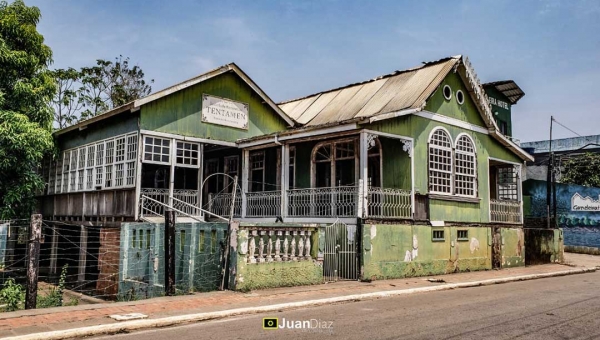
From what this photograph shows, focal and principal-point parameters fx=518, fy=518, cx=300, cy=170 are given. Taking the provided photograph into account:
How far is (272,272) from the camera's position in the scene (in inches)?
468

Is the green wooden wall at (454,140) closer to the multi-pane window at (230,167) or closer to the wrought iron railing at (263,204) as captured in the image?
the wrought iron railing at (263,204)

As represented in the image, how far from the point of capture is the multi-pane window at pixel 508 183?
21531 millimetres

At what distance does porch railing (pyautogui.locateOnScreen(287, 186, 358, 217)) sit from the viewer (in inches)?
602

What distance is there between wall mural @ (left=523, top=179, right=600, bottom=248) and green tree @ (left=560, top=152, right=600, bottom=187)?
5920 millimetres

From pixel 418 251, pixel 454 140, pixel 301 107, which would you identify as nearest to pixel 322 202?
pixel 418 251

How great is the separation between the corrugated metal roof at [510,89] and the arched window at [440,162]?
2125cm

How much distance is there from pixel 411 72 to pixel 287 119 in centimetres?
498

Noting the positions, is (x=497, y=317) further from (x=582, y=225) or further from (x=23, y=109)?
(x=582, y=225)

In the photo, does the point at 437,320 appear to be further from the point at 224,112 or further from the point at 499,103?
the point at 499,103

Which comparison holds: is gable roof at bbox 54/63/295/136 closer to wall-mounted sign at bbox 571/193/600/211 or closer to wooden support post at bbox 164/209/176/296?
wooden support post at bbox 164/209/176/296

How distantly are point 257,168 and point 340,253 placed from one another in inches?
269

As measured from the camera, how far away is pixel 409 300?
36.2ft

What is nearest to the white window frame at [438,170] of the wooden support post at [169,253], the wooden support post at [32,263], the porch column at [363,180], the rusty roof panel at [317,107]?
the porch column at [363,180]

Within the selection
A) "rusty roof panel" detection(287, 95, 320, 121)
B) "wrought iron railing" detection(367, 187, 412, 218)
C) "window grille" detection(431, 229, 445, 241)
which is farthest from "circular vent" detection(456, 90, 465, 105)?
"rusty roof panel" detection(287, 95, 320, 121)
